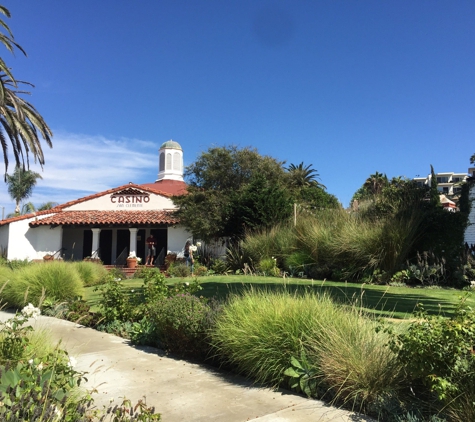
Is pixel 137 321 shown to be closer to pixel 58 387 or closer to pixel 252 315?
pixel 252 315

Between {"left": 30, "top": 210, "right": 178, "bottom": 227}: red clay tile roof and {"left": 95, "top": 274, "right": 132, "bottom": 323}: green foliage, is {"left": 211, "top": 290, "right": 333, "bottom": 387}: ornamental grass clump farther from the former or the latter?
{"left": 30, "top": 210, "right": 178, "bottom": 227}: red clay tile roof

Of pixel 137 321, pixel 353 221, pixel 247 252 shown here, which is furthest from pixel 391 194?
pixel 137 321

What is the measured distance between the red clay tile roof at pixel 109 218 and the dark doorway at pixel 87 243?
68.4 inches

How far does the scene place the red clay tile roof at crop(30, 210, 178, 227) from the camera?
25.4m

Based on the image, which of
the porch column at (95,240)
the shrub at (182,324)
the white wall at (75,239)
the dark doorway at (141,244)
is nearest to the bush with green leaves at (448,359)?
the shrub at (182,324)

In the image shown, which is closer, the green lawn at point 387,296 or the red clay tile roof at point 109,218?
the green lawn at point 387,296

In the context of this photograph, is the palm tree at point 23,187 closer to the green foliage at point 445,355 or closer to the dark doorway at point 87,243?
the dark doorway at point 87,243

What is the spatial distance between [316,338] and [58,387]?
2525 mm

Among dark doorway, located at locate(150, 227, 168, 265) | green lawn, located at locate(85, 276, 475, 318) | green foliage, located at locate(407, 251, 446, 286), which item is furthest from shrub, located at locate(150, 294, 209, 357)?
dark doorway, located at locate(150, 227, 168, 265)

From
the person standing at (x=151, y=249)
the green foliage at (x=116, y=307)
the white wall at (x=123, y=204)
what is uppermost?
the white wall at (x=123, y=204)

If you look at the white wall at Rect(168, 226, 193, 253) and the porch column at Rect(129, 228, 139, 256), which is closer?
the white wall at Rect(168, 226, 193, 253)

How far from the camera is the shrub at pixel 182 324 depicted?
5.67 m

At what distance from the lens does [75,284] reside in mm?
10164

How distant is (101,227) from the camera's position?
1072 inches
